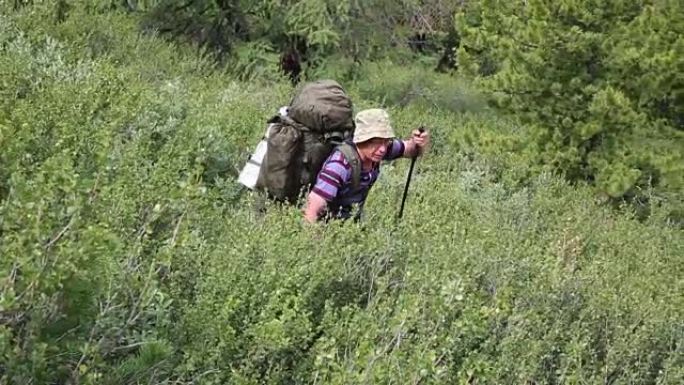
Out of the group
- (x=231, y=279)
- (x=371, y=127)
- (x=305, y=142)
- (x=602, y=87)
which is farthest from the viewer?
(x=602, y=87)

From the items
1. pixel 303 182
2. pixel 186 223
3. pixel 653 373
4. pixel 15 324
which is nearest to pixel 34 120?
pixel 186 223

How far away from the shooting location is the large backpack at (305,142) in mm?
4332

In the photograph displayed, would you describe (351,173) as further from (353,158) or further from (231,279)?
(231,279)

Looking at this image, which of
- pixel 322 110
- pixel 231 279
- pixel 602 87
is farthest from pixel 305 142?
pixel 602 87

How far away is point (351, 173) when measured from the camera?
4340 millimetres

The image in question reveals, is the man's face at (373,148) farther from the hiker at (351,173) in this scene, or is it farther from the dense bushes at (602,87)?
the dense bushes at (602,87)

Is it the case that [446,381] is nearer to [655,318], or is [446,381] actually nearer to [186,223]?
[186,223]

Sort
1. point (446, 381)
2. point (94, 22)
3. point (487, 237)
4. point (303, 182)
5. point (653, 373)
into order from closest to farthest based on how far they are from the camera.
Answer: point (446, 381) → point (653, 373) → point (303, 182) → point (487, 237) → point (94, 22)

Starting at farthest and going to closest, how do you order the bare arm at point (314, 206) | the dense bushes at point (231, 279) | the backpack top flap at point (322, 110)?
the backpack top flap at point (322, 110) → the bare arm at point (314, 206) → the dense bushes at point (231, 279)

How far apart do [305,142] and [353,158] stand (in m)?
0.28

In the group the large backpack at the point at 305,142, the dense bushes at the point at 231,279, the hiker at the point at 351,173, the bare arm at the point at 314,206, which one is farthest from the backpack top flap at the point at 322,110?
the dense bushes at the point at 231,279

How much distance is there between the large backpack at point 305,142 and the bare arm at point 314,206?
6.5 inches

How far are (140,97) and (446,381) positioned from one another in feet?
11.5

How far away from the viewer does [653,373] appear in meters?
4.04
